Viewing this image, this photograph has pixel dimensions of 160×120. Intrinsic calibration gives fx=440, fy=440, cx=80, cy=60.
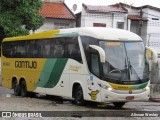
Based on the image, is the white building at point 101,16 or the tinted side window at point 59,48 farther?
the white building at point 101,16

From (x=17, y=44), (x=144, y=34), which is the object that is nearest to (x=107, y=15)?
(x=144, y=34)

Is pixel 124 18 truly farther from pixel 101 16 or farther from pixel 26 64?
pixel 26 64

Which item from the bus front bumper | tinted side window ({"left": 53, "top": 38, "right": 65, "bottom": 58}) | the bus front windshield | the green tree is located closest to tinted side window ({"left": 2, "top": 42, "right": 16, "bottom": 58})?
tinted side window ({"left": 53, "top": 38, "right": 65, "bottom": 58})

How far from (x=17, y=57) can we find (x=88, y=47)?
24.2 ft

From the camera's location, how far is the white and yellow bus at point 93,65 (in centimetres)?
1700

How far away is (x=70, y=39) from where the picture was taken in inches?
752

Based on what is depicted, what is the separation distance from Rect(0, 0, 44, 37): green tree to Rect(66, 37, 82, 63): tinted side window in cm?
1366

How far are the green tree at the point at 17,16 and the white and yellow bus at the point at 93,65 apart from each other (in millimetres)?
10749

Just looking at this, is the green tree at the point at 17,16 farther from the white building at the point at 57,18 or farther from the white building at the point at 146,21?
the white building at the point at 146,21

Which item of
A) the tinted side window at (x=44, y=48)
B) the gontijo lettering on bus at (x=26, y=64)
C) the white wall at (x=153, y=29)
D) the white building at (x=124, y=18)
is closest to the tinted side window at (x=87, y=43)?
the tinted side window at (x=44, y=48)

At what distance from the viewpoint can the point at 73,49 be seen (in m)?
18.8

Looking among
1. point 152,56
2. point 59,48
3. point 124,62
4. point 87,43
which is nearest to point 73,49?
point 87,43

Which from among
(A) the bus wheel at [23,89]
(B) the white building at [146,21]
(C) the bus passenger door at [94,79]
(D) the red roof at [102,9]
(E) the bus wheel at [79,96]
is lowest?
(A) the bus wheel at [23,89]

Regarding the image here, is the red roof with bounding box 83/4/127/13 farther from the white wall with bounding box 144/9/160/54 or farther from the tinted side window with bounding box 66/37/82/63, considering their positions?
the tinted side window with bounding box 66/37/82/63
